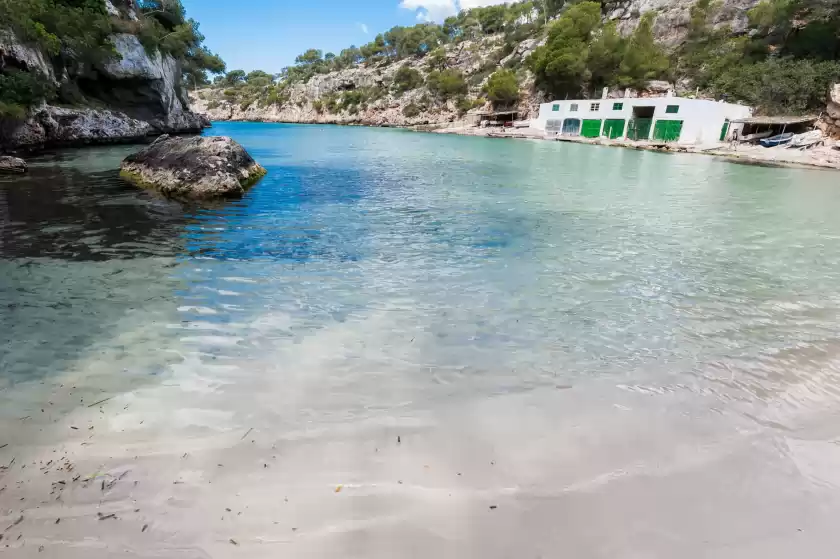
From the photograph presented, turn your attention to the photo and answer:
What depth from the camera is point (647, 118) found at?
46.9 meters

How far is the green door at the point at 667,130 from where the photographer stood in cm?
4338

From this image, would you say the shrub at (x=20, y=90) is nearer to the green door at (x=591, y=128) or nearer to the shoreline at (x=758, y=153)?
the shoreline at (x=758, y=153)

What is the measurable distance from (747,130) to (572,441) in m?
53.1

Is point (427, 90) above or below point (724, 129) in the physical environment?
above

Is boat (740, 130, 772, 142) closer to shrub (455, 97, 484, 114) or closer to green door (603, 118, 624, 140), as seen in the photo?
green door (603, 118, 624, 140)

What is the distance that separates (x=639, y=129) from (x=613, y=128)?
10.7 ft

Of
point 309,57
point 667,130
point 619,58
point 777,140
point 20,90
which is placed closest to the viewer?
point 20,90

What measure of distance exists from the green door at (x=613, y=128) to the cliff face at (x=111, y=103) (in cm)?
4718

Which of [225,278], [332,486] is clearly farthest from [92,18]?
[332,486]

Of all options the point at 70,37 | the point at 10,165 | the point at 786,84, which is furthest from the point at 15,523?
the point at 786,84

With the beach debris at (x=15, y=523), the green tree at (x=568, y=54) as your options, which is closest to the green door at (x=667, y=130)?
the green tree at (x=568, y=54)

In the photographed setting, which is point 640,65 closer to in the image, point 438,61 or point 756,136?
point 756,136

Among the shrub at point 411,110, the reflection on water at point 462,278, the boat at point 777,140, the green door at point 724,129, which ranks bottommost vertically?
the reflection on water at point 462,278

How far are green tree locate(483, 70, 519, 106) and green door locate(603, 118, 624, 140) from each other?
2507 cm
